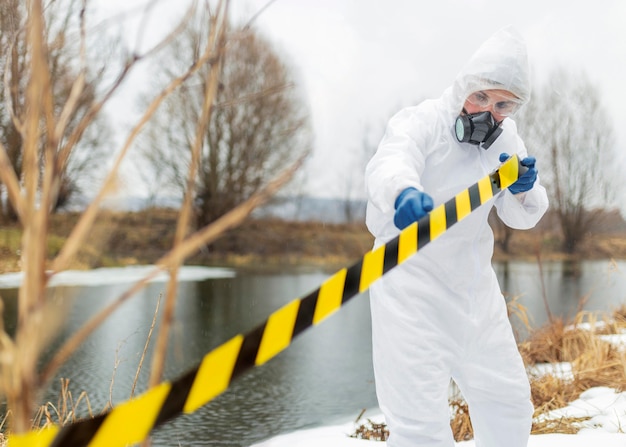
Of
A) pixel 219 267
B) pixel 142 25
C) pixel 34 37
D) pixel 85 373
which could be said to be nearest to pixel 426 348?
pixel 142 25

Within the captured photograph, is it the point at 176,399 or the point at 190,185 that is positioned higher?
the point at 190,185

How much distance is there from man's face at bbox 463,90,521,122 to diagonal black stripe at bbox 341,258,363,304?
0.97 m

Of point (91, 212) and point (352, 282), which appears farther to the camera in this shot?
point (352, 282)

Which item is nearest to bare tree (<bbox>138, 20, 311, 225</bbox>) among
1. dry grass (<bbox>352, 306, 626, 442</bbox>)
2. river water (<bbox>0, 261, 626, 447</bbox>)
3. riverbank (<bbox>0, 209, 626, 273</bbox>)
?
riverbank (<bbox>0, 209, 626, 273</bbox>)

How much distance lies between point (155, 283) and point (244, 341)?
919 cm

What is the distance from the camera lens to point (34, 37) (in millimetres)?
648

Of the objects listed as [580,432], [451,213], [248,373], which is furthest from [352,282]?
[248,373]

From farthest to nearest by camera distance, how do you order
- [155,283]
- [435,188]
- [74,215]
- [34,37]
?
[74,215] → [155,283] → [435,188] → [34,37]

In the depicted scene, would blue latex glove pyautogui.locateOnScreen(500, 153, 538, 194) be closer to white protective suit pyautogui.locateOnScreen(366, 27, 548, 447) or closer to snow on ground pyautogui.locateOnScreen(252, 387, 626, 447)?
white protective suit pyautogui.locateOnScreen(366, 27, 548, 447)

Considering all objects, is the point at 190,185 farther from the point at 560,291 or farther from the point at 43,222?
the point at 560,291

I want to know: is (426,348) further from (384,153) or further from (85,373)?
(85,373)

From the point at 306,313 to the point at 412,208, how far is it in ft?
1.66

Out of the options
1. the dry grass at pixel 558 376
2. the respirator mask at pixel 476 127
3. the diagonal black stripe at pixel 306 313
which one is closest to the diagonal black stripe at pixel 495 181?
the respirator mask at pixel 476 127

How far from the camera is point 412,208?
1.51 meters
